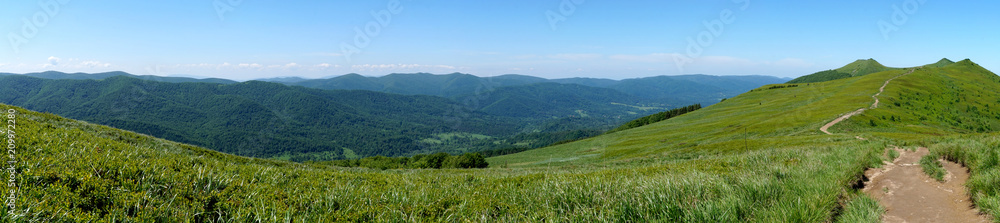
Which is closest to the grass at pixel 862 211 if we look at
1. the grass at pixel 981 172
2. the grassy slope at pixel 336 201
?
the grassy slope at pixel 336 201

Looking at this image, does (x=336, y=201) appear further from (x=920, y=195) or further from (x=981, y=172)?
(x=981, y=172)

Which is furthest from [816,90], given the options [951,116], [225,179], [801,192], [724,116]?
[225,179]

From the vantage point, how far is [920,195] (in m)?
8.18

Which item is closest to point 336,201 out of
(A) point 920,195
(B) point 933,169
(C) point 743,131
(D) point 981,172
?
(A) point 920,195

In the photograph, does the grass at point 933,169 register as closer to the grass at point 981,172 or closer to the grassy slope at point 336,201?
the grass at point 981,172

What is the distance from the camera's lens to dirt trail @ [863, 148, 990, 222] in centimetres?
686

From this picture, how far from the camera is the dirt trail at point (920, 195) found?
6.86 m

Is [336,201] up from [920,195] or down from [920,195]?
up

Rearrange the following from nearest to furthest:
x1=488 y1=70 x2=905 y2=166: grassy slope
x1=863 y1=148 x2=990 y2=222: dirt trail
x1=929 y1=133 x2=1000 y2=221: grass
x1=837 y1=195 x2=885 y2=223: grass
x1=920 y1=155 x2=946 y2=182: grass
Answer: x1=837 y1=195 x2=885 y2=223: grass < x1=929 y1=133 x2=1000 y2=221: grass < x1=863 y1=148 x2=990 y2=222: dirt trail < x1=920 y1=155 x2=946 y2=182: grass < x1=488 y1=70 x2=905 y2=166: grassy slope

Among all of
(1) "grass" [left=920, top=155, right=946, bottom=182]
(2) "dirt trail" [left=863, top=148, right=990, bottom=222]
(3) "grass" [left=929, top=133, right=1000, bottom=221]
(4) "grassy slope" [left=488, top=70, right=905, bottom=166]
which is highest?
(3) "grass" [left=929, top=133, right=1000, bottom=221]

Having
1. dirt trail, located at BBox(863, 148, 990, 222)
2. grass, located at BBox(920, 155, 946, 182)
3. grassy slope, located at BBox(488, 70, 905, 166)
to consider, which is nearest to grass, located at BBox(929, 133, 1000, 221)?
dirt trail, located at BBox(863, 148, 990, 222)

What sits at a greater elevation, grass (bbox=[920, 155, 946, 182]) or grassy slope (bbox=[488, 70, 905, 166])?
grass (bbox=[920, 155, 946, 182])

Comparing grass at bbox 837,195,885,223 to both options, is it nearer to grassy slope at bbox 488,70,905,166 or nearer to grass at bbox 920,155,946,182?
grass at bbox 920,155,946,182

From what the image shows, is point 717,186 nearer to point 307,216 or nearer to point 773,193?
point 773,193
